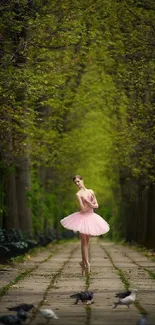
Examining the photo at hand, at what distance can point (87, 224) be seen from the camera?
64.0ft

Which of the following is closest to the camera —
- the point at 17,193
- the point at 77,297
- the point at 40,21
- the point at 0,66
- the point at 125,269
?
the point at 77,297

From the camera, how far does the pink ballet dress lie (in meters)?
19.3

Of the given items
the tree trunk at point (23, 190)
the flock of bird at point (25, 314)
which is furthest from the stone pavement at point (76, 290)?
the tree trunk at point (23, 190)

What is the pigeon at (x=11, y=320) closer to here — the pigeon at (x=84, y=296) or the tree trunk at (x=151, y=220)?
the pigeon at (x=84, y=296)

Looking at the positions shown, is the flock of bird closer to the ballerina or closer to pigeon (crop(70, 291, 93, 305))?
pigeon (crop(70, 291, 93, 305))

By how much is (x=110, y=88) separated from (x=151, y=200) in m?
5.93

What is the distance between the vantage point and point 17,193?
35.7m

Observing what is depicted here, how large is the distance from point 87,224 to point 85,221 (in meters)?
0.10

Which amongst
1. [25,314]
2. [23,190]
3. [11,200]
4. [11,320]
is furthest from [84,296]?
[23,190]

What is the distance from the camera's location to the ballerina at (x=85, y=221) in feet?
63.7

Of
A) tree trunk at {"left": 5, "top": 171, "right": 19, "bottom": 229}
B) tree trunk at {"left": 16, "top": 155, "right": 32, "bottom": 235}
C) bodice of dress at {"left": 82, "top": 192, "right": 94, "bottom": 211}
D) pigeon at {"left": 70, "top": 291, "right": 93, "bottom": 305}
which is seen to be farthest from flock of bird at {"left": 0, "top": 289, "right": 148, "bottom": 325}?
tree trunk at {"left": 16, "top": 155, "right": 32, "bottom": 235}

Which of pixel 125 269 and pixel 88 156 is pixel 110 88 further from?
pixel 88 156

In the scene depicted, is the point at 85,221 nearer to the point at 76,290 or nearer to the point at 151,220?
the point at 76,290

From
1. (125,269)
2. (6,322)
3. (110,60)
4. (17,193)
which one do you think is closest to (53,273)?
(125,269)
